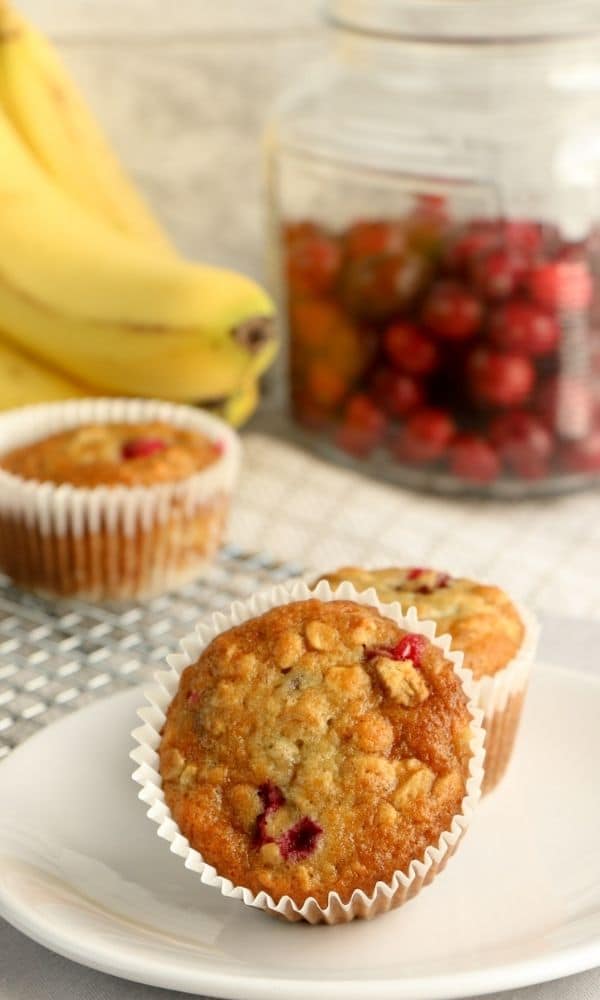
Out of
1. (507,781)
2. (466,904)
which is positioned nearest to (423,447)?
(507,781)

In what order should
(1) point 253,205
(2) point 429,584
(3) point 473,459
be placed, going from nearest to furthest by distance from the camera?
(2) point 429,584, (3) point 473,459, (1) point 253,205

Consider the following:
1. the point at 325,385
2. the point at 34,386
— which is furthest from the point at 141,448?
the point at 325,385

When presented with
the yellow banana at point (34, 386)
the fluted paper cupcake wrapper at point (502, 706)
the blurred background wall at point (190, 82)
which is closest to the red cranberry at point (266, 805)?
the fluted paper cupcake wrapper at point (502, 706)

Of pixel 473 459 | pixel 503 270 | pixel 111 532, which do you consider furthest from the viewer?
pixel 473 459

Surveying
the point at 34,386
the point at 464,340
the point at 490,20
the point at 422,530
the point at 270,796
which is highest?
the point at 490,20

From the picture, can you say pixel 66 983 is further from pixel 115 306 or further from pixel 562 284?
pixel 562 284

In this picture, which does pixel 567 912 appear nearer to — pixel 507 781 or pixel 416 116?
pixel 507 781

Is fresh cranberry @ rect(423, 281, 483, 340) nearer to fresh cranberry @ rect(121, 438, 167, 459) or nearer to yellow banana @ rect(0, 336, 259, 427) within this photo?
yellow banana @ rect(0, 336, 259, 427)

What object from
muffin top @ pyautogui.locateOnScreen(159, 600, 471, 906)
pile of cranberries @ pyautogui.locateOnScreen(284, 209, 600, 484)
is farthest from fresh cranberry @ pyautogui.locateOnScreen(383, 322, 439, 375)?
muffin top @ pyautogui.locateOnScreen(159, 600, 471, 906)
